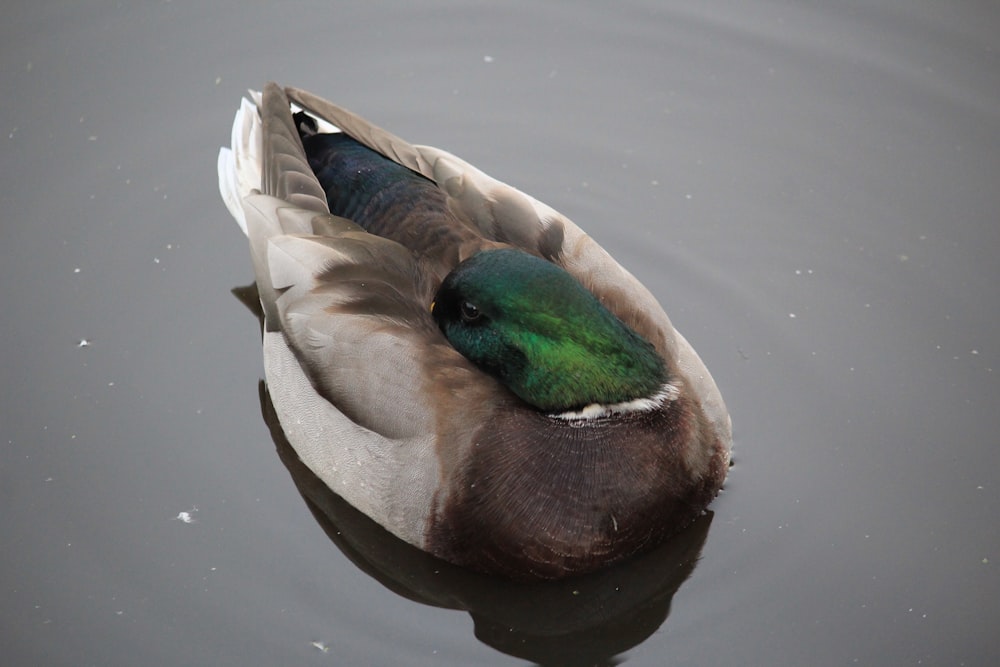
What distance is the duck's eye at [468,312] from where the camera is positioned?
4660mm

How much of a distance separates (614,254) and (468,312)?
70.8 inches

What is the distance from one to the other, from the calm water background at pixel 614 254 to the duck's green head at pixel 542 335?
2.91 feet

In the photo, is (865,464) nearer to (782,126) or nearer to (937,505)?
(937,505)

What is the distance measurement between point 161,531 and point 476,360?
1.52m

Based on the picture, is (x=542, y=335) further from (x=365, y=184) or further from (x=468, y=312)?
(x=365, y=184)

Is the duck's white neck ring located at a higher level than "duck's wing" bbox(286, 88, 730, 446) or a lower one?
lower

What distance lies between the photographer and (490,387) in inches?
188

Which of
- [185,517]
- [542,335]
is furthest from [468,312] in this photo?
[185,517]

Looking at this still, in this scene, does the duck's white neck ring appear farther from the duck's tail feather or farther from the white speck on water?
the white speck on water

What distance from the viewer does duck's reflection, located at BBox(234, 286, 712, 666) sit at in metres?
4.76

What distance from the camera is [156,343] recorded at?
5887mm

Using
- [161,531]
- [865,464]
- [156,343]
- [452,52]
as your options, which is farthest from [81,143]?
[865,464]

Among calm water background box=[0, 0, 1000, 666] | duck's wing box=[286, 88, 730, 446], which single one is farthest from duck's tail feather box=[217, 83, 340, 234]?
calm water background box=[0, 0, 1000, 666]

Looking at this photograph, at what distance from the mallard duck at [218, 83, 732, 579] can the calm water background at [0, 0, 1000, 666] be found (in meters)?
0.38
